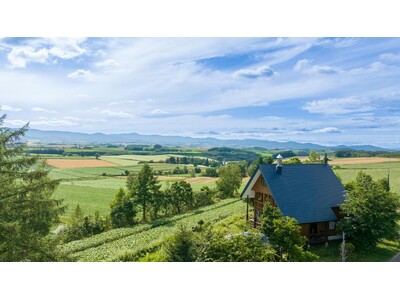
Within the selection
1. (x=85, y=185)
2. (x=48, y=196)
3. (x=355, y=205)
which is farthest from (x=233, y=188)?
(x=48, y=196)

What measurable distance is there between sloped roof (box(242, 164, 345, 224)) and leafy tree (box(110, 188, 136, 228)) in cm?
455

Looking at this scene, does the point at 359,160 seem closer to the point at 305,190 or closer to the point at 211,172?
the point at 305,190

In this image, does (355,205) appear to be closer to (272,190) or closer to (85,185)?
(272,190)

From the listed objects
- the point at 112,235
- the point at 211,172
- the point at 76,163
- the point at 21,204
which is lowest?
the point at 112,235

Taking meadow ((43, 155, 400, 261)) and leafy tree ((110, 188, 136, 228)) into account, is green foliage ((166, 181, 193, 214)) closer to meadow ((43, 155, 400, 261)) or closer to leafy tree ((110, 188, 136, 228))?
meadow ((43, 155, 400, 261))

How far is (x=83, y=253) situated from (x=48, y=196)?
6.28 feet

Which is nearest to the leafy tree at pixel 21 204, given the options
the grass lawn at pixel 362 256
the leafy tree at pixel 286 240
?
the leafy tree at pixel 286 240

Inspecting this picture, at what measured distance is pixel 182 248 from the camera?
6.30 m

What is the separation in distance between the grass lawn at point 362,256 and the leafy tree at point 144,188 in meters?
5.40

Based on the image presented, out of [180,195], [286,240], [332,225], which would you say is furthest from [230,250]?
[180,195]

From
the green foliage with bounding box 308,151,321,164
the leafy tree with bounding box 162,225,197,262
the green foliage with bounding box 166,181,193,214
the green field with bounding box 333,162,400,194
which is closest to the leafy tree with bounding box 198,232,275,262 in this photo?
the leafy tree with bounding box 162,225,197,262

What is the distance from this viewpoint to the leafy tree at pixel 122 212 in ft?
32.6

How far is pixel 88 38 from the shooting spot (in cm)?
714

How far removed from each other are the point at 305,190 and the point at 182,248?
15.2ft
